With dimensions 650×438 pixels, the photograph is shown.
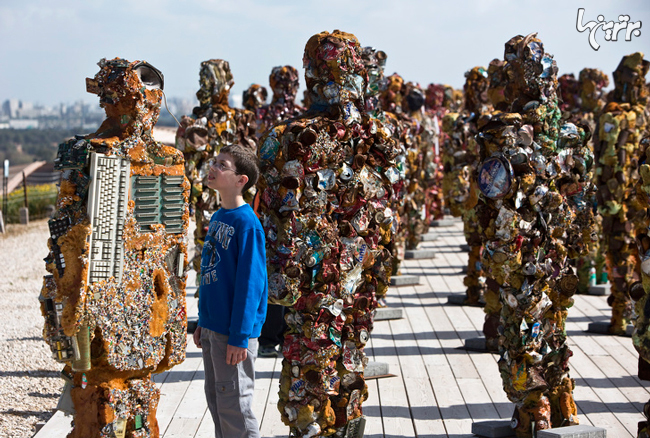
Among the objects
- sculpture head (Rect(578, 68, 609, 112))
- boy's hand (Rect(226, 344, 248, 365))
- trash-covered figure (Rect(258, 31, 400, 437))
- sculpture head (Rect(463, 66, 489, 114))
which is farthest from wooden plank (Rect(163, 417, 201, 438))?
sculpture head (Rect(578, 68, 609, 112))

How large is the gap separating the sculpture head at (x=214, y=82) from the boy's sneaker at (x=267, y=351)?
2424 millimetres

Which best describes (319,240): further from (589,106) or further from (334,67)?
(589,106)

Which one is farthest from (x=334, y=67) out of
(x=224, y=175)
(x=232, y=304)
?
(x=232, y=304)

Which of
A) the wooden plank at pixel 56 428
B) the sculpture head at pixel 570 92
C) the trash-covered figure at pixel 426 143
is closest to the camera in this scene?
the wooden plank at pixel 56 428

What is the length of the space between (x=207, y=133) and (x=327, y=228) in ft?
10.5

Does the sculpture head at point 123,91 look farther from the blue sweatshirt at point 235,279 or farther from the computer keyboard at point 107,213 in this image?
the blue sweatshirt at point 235,279

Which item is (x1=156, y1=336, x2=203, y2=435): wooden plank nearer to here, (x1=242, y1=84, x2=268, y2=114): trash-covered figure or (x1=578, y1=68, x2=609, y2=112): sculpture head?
(x1=242, y1=84, x2=268, y2=114): trash-covered figure

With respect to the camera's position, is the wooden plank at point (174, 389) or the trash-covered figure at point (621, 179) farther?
the trash-covered figure at point (621, 179)

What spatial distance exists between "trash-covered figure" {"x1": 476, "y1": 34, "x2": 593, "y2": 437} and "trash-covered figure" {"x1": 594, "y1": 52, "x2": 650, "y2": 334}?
3.05m

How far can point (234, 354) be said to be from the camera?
12.5 feet

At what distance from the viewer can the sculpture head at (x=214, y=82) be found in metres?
7.43

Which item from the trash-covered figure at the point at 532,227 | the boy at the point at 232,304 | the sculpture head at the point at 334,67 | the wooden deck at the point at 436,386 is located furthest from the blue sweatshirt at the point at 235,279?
the trash-covered figure at the point at 532,227

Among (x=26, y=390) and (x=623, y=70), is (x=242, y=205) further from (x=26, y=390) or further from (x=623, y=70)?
(x=623, y=70)

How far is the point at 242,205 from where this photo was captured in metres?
4.07
